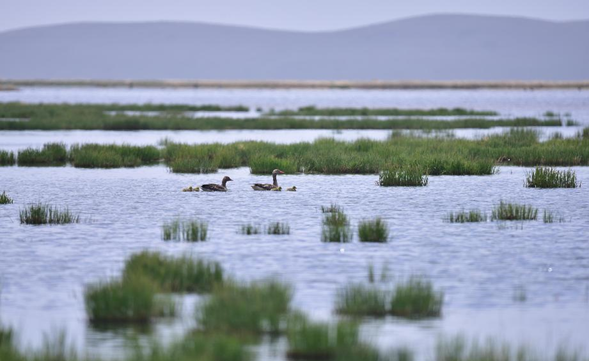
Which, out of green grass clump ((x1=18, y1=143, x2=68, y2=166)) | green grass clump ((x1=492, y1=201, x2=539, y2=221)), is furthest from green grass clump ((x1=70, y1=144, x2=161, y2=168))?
green grass clump ((x1=492, y1=201, x2=539, y2=221))

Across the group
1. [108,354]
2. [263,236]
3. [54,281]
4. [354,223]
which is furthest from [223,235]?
[108,354]

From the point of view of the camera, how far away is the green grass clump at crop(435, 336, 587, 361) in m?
11.6

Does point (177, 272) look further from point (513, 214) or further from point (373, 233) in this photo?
point (513, 214)

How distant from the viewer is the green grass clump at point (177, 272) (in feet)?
49.9

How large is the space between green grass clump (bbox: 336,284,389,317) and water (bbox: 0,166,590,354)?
0.24m

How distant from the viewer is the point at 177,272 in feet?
51.1

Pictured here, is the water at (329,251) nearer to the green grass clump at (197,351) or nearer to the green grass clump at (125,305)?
the green grass clump at (125,305)

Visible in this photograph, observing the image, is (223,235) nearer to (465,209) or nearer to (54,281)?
(54,281)

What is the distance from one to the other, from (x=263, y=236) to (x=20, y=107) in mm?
65276

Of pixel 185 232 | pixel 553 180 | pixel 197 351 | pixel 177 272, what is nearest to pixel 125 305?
pixel 177 272

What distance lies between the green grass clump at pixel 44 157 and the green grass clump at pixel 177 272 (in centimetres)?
2380

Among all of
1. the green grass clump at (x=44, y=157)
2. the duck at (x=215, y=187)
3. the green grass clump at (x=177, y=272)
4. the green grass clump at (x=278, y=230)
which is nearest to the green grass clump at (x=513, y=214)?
the green grass clump at (x=278, y=230)

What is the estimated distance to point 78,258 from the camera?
18.2 metres

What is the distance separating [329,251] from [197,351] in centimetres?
758
